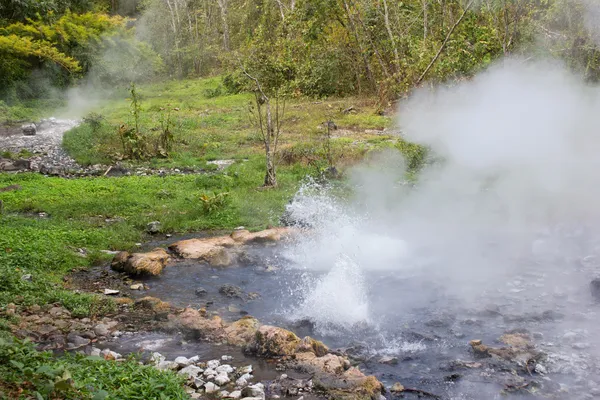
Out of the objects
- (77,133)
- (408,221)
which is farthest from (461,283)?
(77,133)

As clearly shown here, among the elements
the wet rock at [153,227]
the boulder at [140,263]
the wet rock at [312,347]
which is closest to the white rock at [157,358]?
the wet rock at [312,347]

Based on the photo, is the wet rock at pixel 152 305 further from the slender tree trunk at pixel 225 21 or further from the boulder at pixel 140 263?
the slender tree trunk at pixel 225 21

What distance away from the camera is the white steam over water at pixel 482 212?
636 centimetres

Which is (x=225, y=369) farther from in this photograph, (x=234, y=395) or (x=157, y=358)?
(x=157, y=358)

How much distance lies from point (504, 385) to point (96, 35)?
73.0 feet

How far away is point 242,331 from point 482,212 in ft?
14.9

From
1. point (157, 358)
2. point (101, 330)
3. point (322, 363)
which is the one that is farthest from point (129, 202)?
point (322, 363)

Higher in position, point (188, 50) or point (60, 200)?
point (188, 50)

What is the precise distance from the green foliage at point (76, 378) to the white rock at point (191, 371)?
10.2 inches

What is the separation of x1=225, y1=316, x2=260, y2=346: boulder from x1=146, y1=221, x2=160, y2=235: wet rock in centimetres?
349

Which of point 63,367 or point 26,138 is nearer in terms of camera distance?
point 63,367

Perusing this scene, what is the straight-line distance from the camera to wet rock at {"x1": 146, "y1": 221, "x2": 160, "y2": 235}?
8523 millimetres

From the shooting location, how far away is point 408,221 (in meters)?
8.38

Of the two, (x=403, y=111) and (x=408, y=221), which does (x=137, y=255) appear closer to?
(x=408, y=221)
